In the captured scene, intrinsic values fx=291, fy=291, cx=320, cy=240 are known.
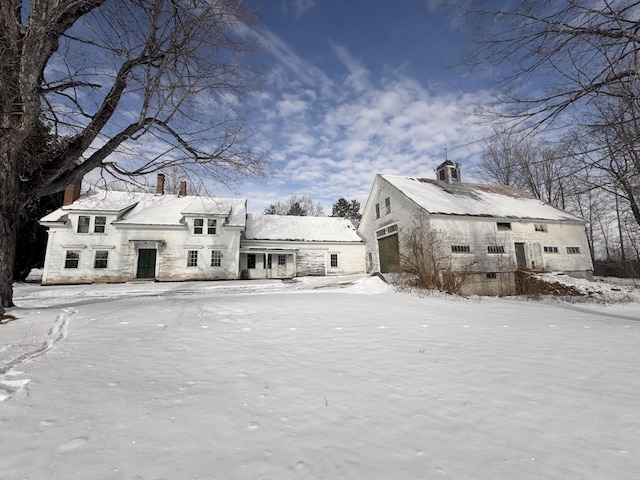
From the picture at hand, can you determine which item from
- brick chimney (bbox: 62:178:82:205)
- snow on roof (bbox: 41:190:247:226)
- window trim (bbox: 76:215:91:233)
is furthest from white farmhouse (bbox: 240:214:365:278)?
brick chimney (bbox: 62:178:82:205)

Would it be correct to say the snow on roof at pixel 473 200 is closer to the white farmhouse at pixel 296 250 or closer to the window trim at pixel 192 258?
the white farmhouse at pixel 296 250

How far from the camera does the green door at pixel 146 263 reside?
2027 cm

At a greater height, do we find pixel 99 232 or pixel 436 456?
pixel 99 232

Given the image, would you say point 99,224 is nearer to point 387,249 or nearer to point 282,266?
point 282,266

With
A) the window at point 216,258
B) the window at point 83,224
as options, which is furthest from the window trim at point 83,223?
the window at point 216,258

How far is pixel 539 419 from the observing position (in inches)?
89.4

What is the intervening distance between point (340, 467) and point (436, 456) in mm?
612

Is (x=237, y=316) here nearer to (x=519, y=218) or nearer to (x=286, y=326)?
(x=286, y=326)

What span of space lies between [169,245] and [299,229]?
10.5 meters

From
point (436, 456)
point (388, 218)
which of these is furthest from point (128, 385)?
point (388, 218)

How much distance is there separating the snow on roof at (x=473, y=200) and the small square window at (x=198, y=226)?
13847 millimetres

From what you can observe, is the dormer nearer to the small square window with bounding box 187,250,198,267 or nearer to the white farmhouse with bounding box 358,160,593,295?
the white farmhouse with bounding box 358,160,593,295

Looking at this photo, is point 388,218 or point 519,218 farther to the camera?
point 388,218

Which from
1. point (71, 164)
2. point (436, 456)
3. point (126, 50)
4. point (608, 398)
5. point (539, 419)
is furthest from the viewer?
point (71, 164)
